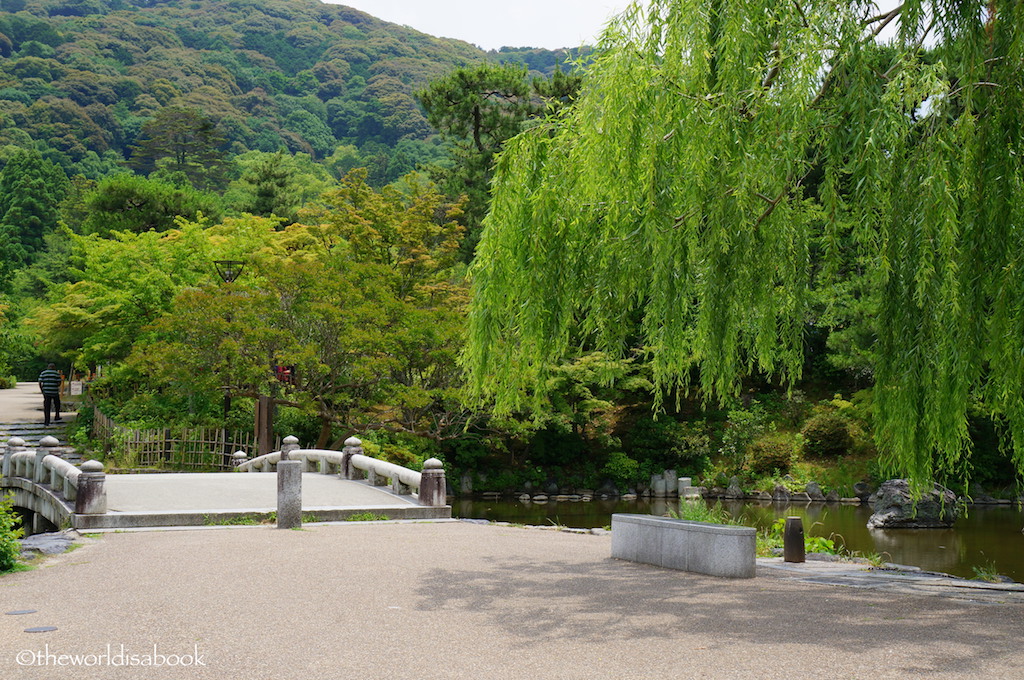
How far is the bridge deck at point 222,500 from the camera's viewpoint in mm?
13336

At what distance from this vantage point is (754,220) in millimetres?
7871

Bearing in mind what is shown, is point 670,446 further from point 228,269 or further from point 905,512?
point 228,269

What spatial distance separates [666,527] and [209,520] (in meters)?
7.52

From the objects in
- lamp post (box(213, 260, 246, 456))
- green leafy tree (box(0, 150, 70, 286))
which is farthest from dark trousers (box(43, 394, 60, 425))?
green leafy tree (box(0, 150, 70, 286))

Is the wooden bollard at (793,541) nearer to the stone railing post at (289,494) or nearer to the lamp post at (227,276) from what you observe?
the stone railing post at (289,494)

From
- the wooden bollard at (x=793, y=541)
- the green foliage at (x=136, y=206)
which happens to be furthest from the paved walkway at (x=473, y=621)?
the green foliage at (x=136, y=206)

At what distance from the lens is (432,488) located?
1555 cm

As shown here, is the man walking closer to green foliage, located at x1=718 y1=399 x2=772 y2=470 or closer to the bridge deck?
the bridge deck

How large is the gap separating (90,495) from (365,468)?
19.2 ft

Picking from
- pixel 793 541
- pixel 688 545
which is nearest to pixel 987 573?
pixel 793 541

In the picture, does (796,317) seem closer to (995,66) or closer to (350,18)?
(995,66)

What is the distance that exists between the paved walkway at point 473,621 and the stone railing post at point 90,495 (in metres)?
3.09

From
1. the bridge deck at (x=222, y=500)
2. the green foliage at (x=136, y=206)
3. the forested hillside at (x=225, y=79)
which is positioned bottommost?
the bridge deck at (x=222, y=500)

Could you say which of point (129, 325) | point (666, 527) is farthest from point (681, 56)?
point (129, 325)
